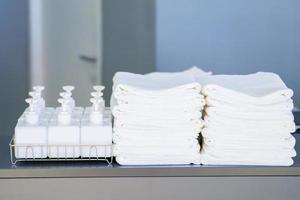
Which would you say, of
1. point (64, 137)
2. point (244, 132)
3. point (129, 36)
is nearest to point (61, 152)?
point (64, 137)

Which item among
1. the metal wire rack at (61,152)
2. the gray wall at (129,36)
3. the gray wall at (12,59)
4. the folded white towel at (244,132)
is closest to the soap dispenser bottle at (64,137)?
the metal wire rack at (61,152)

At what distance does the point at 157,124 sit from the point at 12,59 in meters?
1.83

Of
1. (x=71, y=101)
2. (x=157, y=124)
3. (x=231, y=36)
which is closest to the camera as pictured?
(x=157, y=124)

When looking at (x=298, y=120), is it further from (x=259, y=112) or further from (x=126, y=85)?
(x=126, y=85)

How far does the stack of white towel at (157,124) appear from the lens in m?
1.11

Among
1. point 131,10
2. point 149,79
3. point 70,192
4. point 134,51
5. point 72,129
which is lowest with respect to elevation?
point 70,192

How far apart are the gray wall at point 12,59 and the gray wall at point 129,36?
1.42 ft

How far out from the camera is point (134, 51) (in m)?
2.76

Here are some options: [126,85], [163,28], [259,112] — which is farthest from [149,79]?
[163,28]

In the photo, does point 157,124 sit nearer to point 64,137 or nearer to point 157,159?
point 157,159

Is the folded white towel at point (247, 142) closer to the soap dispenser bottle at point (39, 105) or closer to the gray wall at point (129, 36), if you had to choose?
the soap dispenser bottle at point (39, 105)

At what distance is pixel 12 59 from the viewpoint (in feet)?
9.09

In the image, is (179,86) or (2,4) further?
(2,4)

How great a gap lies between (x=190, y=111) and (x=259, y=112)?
0.15 m
